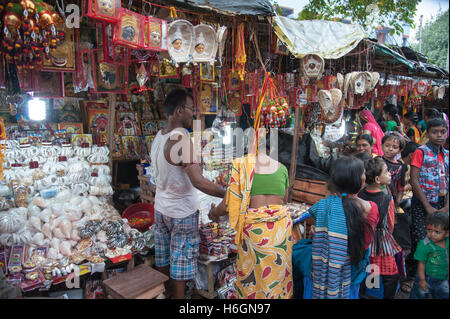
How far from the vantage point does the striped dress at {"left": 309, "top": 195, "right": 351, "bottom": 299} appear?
183 cm

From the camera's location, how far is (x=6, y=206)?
2.81 metres

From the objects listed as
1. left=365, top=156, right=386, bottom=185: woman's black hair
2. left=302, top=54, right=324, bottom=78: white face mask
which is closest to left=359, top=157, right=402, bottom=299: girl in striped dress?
left=365, top=156, right=386, bottom=185: woman's black hair

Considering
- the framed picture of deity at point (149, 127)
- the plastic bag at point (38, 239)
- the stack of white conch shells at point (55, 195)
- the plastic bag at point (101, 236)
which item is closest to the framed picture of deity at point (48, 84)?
the stack of white conch shells at point (55, 195)

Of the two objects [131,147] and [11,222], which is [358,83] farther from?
[11,222]

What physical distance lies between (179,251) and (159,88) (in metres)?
3.30

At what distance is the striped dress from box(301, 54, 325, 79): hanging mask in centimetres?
196

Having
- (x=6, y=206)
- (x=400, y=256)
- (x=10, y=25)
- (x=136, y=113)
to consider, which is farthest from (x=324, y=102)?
(x=6, y=206)

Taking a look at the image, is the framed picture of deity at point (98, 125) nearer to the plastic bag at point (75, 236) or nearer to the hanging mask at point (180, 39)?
the plastic bag at point (75, 236)

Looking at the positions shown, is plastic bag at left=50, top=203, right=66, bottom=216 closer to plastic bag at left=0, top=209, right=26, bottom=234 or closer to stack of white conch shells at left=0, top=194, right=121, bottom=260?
stack of white conch shells at left=0, top=194, right=121, bottom=260

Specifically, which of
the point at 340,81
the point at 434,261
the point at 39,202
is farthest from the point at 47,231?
the point at 340,81

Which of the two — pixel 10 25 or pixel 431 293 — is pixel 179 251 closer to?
pixel 431 293

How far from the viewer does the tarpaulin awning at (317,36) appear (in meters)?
3.20

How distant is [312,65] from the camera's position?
3416 millimetres

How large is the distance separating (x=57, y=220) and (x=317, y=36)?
3.40 metres
